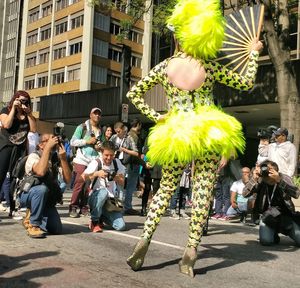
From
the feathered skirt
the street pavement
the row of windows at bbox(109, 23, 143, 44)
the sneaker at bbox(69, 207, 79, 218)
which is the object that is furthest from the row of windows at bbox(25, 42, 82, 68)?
the feathered skirt

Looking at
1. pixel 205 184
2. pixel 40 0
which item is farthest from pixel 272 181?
pixel 40 0

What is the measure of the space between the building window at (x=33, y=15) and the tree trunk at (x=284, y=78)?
50.6 m

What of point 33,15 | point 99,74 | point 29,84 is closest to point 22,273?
point 99,74

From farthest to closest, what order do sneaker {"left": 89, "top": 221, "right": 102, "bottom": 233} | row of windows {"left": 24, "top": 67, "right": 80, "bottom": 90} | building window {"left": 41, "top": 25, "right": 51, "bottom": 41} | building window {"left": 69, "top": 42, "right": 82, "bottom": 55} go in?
1. building window {"left": 41, "top": 25, "right": 51, "bottom": 41}
2. row of windows {"left": 24, "top": 67, "right": 80, "bottom": 90}
3. building window {"left": 69, "top": 42, "right": 82, "bottom": 55}
4. sneaker {"left": 89, "top": 221, "right": 102, "bottom": 233}

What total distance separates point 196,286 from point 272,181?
254 centimetres

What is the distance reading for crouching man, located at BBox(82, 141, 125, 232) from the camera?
19.8 feet

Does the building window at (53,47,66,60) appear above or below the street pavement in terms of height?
above

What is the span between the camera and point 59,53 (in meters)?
52.8

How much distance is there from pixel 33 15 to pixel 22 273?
6006cm

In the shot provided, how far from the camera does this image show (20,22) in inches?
2477

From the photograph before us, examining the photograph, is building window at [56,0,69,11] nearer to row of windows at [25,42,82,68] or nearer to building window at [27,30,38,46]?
row of windows at [25,42,82,68]

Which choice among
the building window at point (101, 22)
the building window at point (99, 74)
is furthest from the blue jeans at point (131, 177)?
the building window at point (101, 22)

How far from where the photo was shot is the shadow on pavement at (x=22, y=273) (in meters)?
3.23

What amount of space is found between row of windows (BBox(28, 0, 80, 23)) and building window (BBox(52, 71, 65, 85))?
781 centimetres
